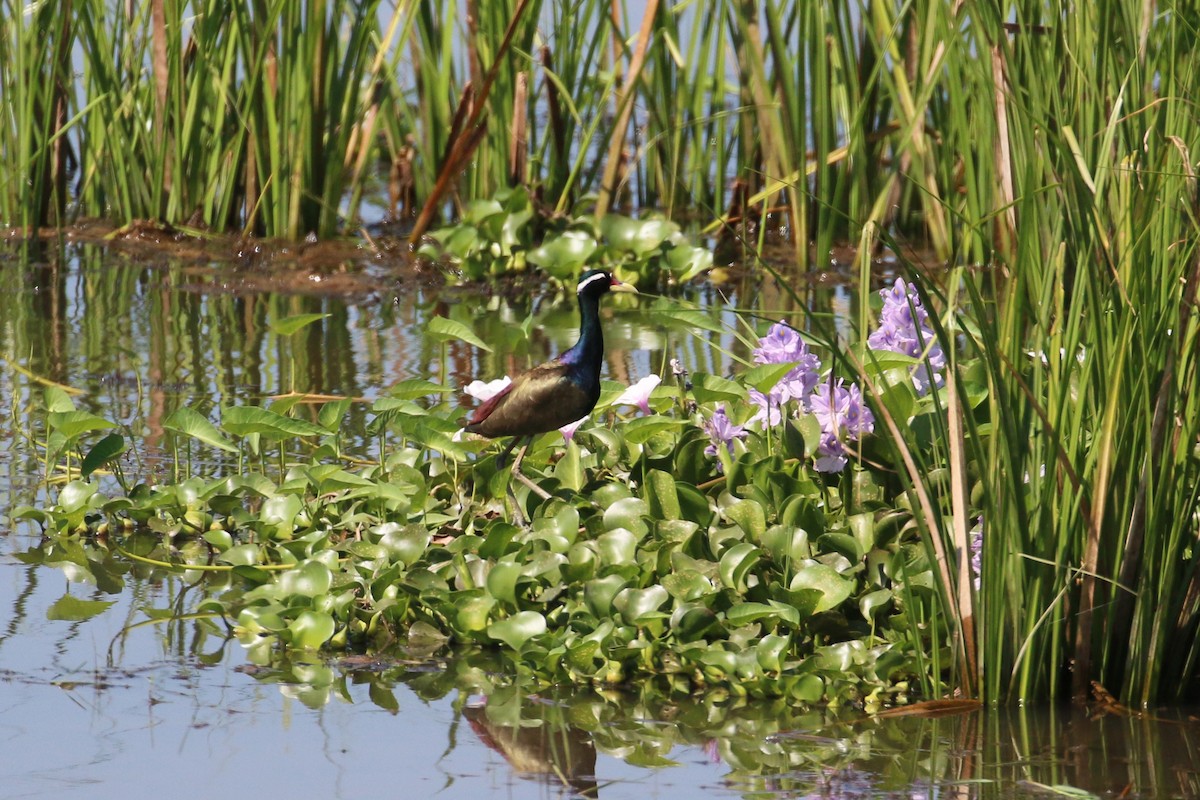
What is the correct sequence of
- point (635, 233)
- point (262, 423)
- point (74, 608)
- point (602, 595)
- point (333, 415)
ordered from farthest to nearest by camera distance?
point (635, 233)
point (333, 415)
point (262, 423)
point (74, 608)
point (602, 595)

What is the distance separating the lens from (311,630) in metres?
3.87

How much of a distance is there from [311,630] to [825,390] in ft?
4.41

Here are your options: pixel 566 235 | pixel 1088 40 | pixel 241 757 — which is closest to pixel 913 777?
pixel 241 757

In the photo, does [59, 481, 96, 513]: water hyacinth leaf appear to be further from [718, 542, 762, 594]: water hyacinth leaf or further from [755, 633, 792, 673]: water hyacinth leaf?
[755, 633, 792, 673]: water hyacinth leaf

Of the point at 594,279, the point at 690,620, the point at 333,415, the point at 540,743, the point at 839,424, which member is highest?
the point at 594,279

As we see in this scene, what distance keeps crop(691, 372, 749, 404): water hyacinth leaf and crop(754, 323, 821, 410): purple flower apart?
0.14 m

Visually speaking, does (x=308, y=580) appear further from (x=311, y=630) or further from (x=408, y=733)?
(x=408, y=733)

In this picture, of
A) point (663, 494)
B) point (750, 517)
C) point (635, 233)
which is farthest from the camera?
point (635, 233)

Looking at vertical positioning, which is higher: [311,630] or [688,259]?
[688,259]

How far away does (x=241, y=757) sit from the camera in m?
3.30

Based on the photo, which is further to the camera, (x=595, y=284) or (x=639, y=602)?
(x=595, y=284)

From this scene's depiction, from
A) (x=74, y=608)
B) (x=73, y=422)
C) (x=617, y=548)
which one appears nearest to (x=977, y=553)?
(x=617, y=548)

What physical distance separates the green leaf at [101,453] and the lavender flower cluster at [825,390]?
1.59m

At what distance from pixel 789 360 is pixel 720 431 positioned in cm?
25
